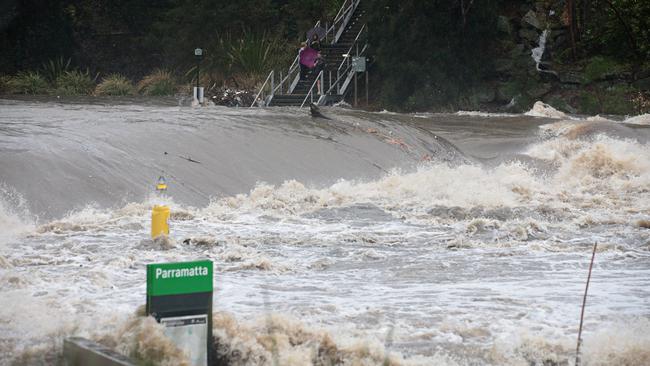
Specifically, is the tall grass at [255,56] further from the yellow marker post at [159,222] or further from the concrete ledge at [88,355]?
the concrete ledge at [88,355]

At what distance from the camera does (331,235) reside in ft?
32.4

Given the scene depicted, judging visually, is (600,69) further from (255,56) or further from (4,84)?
(4,84)

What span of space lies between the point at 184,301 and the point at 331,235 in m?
5.35

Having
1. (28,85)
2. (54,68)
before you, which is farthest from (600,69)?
(54,68)

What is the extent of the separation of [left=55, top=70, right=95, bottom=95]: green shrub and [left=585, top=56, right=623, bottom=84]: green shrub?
16485 mm

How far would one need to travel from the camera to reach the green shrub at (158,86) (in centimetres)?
3250

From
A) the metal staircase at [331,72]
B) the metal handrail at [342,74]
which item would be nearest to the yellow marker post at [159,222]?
the metal staircase at [331,72]

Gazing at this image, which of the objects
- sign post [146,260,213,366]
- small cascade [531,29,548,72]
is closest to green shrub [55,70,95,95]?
small cascade [531,29,548,72]

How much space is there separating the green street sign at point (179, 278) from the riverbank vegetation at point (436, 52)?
892 inches

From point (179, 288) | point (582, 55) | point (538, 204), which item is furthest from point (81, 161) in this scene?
point (582, 55)

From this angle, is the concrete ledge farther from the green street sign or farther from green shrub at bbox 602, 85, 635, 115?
green shrub at bbox 602, 85, 635, 115

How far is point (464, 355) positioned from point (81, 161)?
7006 millimetres

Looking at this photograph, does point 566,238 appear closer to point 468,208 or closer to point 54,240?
point 468,208

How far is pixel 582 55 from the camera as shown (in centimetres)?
2889
